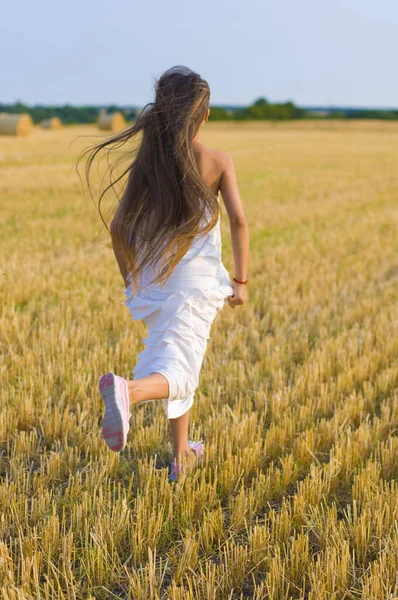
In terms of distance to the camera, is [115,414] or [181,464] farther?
[181,464]

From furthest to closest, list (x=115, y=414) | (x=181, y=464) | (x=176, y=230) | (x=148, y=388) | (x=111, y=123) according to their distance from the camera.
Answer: (x=111, y=123) < (x=181, y=464) < (x=176, y=230) < (x=148, y=388) < (x=115, y=414)

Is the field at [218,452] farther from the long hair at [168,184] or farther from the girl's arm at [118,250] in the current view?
the long hair at [168,184]

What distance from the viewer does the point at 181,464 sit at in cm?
273

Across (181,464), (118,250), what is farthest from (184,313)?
(181,464)

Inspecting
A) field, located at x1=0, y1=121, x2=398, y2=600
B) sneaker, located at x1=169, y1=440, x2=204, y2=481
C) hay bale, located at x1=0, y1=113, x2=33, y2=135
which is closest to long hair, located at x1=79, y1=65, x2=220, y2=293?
sneaker, located at x1=169, y1=440, x2=204, y2=481

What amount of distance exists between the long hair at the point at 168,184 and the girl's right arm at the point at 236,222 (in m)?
0.08

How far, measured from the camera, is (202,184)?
2.57 metres

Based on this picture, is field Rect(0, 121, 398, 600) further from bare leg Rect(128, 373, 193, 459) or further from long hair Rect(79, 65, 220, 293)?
long hair Rect(79, 65, 220, 293)

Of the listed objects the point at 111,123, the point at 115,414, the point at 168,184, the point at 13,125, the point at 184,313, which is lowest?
the point at 115,414

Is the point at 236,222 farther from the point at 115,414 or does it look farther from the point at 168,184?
the point at 115,414

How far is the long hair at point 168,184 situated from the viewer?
2.56 meters

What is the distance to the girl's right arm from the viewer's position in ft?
8.71

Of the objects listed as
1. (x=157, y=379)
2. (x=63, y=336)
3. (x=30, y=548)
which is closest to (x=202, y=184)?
(x=157, y=379)

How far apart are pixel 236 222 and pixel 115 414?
38.1 inches
